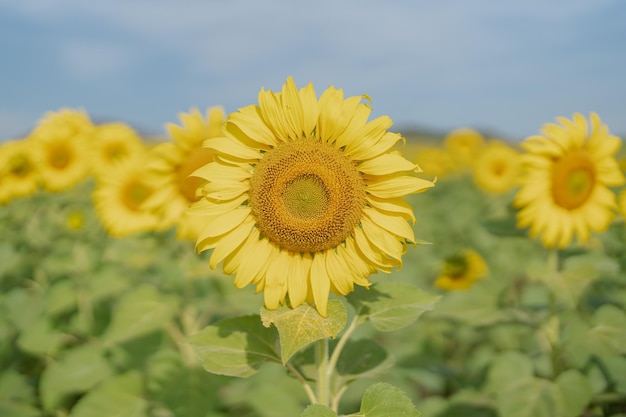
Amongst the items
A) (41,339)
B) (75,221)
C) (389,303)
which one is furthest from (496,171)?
(389,303)

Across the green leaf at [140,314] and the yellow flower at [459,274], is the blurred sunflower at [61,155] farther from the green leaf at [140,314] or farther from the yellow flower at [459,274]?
→ the yellow flower at [459,274]

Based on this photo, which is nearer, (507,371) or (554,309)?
A: (507,371)

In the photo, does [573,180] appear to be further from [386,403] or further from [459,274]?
[386,403]

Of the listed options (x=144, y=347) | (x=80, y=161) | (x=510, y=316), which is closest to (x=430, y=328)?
(x=510, y=316)

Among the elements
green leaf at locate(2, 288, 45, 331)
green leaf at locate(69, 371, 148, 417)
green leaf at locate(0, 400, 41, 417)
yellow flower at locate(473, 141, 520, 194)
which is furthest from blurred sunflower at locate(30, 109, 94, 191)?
yellow flower at locate(473, 141, 520, 194)

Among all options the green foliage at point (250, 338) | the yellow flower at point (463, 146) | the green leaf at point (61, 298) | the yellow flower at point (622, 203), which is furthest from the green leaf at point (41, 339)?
the yellow flower at point (463, 146)

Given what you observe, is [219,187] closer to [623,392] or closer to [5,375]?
[623,392]
